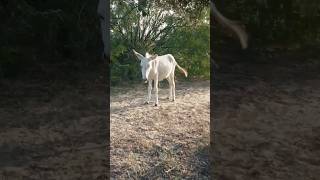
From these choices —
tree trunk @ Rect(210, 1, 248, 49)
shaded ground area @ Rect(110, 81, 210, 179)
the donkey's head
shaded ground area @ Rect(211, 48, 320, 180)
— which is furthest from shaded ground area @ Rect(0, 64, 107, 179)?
tree trunk @ Rect(210, 1, 248, 49)

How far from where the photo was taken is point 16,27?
3148mm

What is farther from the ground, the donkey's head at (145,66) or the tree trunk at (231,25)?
the tree trunk at (231,25)

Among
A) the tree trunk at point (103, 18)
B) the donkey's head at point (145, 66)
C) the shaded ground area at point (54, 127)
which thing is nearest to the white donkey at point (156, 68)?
the donkey's head at point (145, 66)

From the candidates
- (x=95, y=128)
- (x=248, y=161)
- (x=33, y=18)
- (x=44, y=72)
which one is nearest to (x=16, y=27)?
(x=33, y=18)

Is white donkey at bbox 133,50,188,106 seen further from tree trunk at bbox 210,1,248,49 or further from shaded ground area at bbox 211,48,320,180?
tree trunk at bbox 210,1,248,49

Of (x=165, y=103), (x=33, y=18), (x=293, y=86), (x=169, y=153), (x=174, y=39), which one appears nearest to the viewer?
(x=169, y=153)

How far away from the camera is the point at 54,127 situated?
9.77ft

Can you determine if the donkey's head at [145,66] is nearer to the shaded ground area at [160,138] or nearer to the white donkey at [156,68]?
the white donkey at [156,68]

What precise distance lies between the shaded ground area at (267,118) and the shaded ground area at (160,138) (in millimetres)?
156

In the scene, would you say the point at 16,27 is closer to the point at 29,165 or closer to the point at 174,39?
the point at 29,165

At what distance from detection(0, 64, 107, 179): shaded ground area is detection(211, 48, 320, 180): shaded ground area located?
0.78 m

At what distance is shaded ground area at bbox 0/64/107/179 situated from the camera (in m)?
2.44

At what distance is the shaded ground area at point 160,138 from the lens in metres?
2.61

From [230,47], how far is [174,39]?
1194 millimetres
